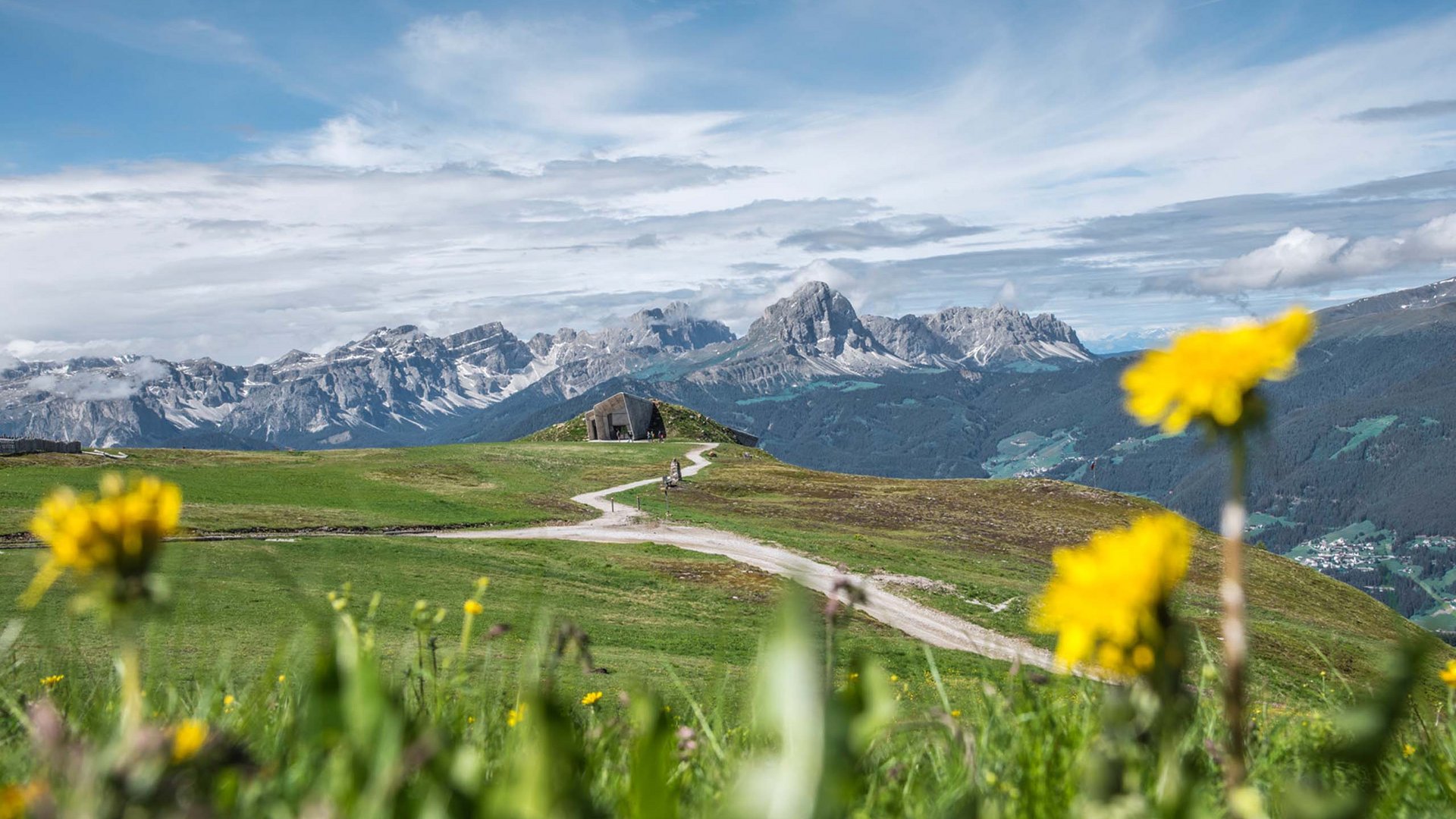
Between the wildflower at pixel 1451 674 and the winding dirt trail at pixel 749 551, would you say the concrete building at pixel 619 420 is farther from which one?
the wildflower at pixel 1451 674

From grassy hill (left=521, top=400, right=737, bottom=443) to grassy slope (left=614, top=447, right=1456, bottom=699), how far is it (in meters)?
15.4

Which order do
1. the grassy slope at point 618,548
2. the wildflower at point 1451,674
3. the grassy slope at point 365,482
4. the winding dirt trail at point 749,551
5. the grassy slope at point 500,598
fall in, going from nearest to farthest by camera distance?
1. the wildflower at point 1451,674
2. the grassy slope at point 500,598
3. the grassy slope at point 618,548
4. the winding dirt trail at point 749,551
5. the grassy slope at point 365,482

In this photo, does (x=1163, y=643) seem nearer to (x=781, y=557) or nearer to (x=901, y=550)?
(x=781, y=557)

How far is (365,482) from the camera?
51.3 metres

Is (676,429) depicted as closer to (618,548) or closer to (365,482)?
(365,482)

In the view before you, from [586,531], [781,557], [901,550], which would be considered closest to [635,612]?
[781,557]

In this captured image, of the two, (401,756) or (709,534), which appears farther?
(709,534)

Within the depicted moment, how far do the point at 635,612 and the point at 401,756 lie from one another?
25223 millimetres

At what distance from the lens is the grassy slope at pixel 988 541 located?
3259 cm

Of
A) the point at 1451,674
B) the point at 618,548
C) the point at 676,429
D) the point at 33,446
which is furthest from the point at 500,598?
the point at 676,429

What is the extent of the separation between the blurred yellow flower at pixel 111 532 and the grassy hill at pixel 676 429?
82714 millimetres

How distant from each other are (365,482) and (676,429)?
39.5 meters

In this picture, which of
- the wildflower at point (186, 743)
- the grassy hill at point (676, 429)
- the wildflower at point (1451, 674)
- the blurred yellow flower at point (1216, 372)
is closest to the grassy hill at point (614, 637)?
the wildflower at point (186, 743)

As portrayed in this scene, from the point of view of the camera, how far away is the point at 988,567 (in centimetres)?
4125
